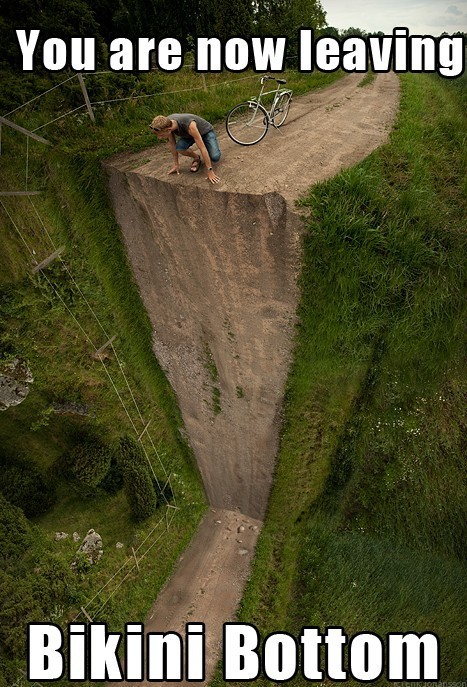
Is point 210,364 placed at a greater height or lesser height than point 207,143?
lesser

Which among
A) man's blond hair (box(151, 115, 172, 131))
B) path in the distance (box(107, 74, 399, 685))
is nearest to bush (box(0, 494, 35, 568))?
path in the distance (box(107, 74, 399, 685))

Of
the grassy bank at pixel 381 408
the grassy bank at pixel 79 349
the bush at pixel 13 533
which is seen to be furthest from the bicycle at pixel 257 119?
the bush at pixel 13 533

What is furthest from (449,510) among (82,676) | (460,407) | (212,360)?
(82,676)

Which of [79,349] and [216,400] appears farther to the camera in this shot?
[216,400]

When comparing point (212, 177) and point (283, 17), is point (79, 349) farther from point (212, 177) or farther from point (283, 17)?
point (283, 17)

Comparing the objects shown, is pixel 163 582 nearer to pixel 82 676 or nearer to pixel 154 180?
pixel 82 676

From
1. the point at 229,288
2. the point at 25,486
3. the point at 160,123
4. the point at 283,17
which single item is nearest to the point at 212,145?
the point at 160,123
